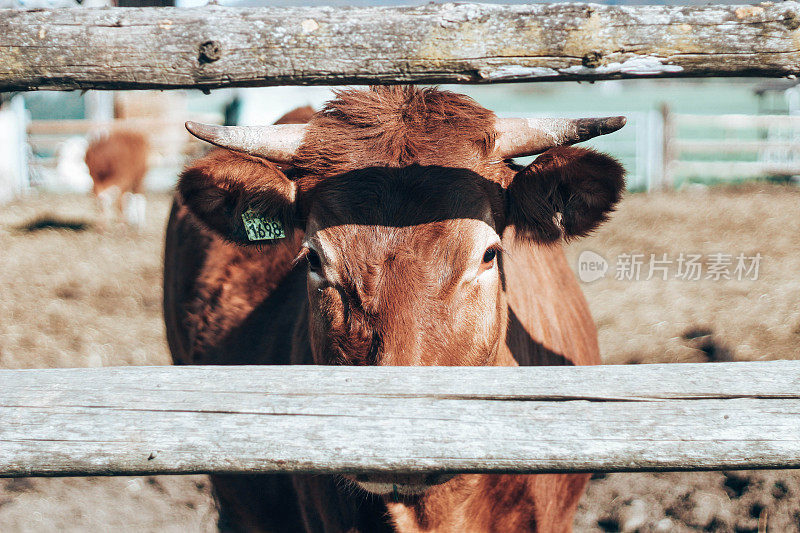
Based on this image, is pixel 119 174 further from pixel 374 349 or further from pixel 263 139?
pixel 374 349

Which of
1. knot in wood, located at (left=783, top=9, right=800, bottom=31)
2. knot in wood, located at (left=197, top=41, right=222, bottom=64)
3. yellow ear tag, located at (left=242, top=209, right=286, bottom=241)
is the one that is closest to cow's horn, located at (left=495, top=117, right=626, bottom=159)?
knot in wood, located at (left=783, top=9, right=800, bottom=31)

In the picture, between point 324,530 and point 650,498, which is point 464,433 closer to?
point 324,530

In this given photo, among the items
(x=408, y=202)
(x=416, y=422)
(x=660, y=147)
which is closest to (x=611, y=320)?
(x=408, y=202)

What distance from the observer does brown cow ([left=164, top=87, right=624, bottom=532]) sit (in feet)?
6.54

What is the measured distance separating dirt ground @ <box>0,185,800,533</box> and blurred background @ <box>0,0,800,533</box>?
14 mm

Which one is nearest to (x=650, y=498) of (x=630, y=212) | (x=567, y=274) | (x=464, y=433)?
(x=567, y=274)

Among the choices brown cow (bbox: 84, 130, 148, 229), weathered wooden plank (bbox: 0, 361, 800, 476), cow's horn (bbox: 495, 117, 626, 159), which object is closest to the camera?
weathered wooden plank (bbox: 0, 361, 800, 476)

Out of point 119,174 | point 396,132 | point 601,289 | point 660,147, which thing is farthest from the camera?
point 660,147

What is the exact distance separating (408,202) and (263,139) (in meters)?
0.54

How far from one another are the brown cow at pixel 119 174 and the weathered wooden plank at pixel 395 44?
31.6 ft

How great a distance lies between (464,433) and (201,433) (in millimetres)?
526

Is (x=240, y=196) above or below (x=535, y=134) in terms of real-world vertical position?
below

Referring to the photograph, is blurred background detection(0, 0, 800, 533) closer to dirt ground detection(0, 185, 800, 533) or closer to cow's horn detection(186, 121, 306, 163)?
dirt ground detection(0, 185, 800, 533)

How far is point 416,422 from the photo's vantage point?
1433mm
